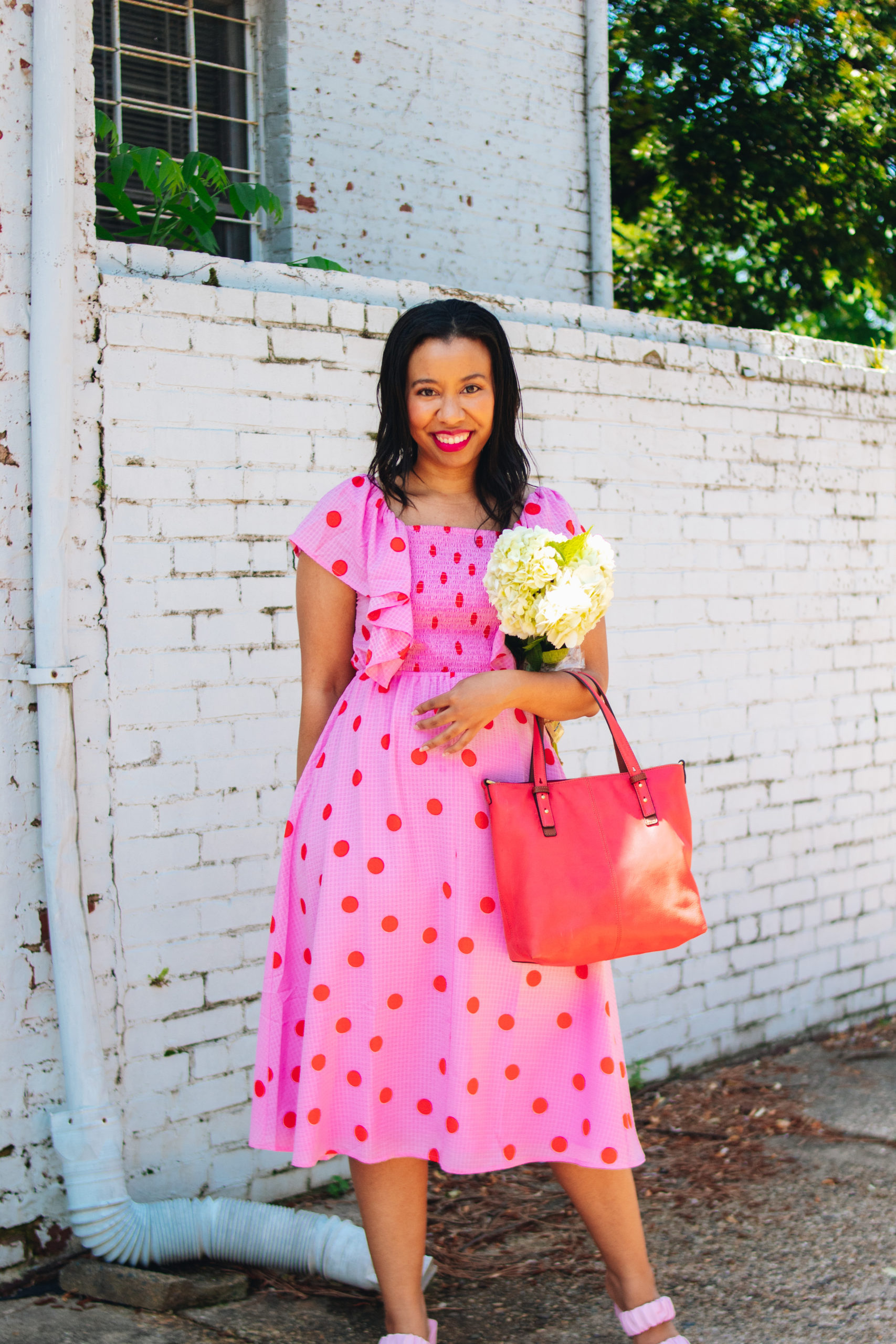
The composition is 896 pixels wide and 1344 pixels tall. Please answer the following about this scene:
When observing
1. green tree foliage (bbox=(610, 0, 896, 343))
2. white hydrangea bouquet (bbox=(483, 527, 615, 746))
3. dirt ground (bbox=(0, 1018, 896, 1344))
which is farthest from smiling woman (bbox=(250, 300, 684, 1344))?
green tree foliage (bbox=(610, 0, 896, 343))

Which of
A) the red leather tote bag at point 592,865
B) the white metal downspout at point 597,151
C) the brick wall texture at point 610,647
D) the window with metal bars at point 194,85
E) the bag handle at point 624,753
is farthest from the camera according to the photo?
the white metal downspout at point 597,151

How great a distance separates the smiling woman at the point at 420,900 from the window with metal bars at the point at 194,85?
260 centimetres

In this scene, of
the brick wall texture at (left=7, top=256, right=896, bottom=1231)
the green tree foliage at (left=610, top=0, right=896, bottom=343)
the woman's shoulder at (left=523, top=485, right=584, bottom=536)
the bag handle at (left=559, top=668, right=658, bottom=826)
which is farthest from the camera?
the green tree foliage at (left=610, top=0, right=896, bottom=343)

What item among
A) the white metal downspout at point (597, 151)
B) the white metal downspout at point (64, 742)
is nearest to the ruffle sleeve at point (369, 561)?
the white metal downspout at point (64, 742)

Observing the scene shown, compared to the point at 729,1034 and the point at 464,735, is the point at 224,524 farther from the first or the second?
the point at 729,1034

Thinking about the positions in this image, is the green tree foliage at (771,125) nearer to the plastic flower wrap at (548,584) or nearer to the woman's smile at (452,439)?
the woman's smile at (452,439)

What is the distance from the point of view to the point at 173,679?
311 centimetres

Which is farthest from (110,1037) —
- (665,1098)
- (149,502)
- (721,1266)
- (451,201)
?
(451,201)

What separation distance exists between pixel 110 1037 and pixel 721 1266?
5.05 feet

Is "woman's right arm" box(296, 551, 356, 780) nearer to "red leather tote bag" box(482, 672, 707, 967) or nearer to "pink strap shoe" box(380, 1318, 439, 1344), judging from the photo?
"red leather tote bag" box(482, 672, 707, 967)

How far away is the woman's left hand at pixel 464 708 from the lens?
2.15 m

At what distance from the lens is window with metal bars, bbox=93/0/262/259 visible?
4.50m

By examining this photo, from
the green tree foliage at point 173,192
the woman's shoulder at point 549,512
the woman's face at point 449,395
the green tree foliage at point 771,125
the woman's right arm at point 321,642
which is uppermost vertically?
the green tree foliage at point 771,125

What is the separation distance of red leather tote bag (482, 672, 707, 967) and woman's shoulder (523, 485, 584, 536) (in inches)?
14.8
